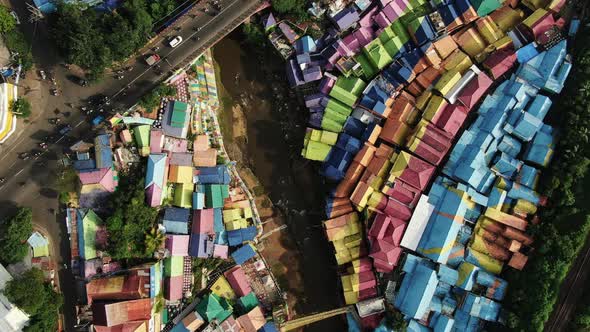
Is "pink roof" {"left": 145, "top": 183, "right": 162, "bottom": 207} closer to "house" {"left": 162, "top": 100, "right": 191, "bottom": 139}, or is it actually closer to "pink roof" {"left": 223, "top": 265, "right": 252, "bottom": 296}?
"house" {"left": 162, "top": 100, "right": 191, "bottom": 139}

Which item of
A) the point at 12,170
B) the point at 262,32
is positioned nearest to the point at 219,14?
the point at 262,32

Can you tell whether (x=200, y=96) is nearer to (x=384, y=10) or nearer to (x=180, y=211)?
(x=180, y=211)

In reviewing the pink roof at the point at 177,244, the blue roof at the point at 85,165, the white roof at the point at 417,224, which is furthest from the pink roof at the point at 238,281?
the blue roof at the point at 85,165

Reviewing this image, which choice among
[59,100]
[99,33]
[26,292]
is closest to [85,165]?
[59,100]

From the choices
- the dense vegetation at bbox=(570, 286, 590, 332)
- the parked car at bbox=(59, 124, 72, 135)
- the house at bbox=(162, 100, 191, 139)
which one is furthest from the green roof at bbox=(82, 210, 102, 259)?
the dense vegetation at bbox=(570, 286, 590, 332)

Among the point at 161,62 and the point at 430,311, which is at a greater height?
the point at 161,62

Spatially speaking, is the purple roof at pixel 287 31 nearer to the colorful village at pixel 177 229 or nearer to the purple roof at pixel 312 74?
the purple roof at pixel 312 74
